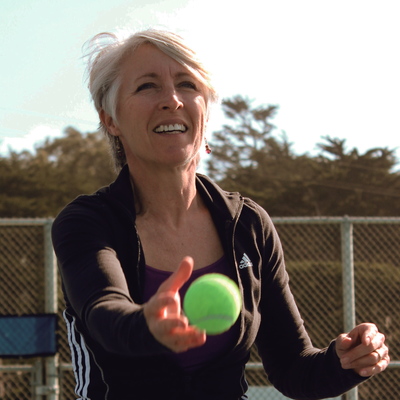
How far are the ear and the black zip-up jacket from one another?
0.54ft

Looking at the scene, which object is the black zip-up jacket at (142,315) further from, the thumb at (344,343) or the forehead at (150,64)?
the forehead at (150,64)

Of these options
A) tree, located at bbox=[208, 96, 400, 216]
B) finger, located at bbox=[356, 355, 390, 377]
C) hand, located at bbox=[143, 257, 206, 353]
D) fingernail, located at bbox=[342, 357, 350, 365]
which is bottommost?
finger, located at bbox=[356, 355, 390, 377]

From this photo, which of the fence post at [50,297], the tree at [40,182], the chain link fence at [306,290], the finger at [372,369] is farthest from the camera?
the tree at [40,182]

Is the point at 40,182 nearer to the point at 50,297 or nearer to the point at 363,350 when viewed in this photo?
the point at 50,297

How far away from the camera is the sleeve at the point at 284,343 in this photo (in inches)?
103

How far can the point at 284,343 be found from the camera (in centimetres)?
274

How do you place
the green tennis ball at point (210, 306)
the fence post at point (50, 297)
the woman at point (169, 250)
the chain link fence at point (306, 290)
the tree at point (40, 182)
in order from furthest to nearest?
1. the tree at point (40, 182)
2. the chain link fence at point (306, 290)
3. the fence post at point (50, 297)
4. the woman at point (169, 250)
5. the green tennis ball at point (210, 306)

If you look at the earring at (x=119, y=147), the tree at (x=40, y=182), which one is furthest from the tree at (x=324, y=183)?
the earring at (x=119, y=147)

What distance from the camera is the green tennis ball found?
77.5 inches

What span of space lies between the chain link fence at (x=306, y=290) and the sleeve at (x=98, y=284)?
513 cm

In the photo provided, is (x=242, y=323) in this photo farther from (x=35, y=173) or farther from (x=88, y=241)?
(x=35, y=173)

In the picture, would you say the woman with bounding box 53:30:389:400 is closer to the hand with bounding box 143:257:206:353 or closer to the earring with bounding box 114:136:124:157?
the earring with bounding box 114:136:124:157

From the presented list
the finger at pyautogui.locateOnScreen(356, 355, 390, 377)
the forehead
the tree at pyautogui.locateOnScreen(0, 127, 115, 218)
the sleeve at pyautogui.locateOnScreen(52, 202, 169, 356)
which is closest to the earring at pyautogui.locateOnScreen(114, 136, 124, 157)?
the forehead

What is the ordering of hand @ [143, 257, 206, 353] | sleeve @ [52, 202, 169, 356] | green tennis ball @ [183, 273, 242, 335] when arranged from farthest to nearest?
green tennis ball @ [183, 273, 242, 335] → sleeve @ [52, 202, 169, 356] → hand @ [143, 257, 206, 353]
